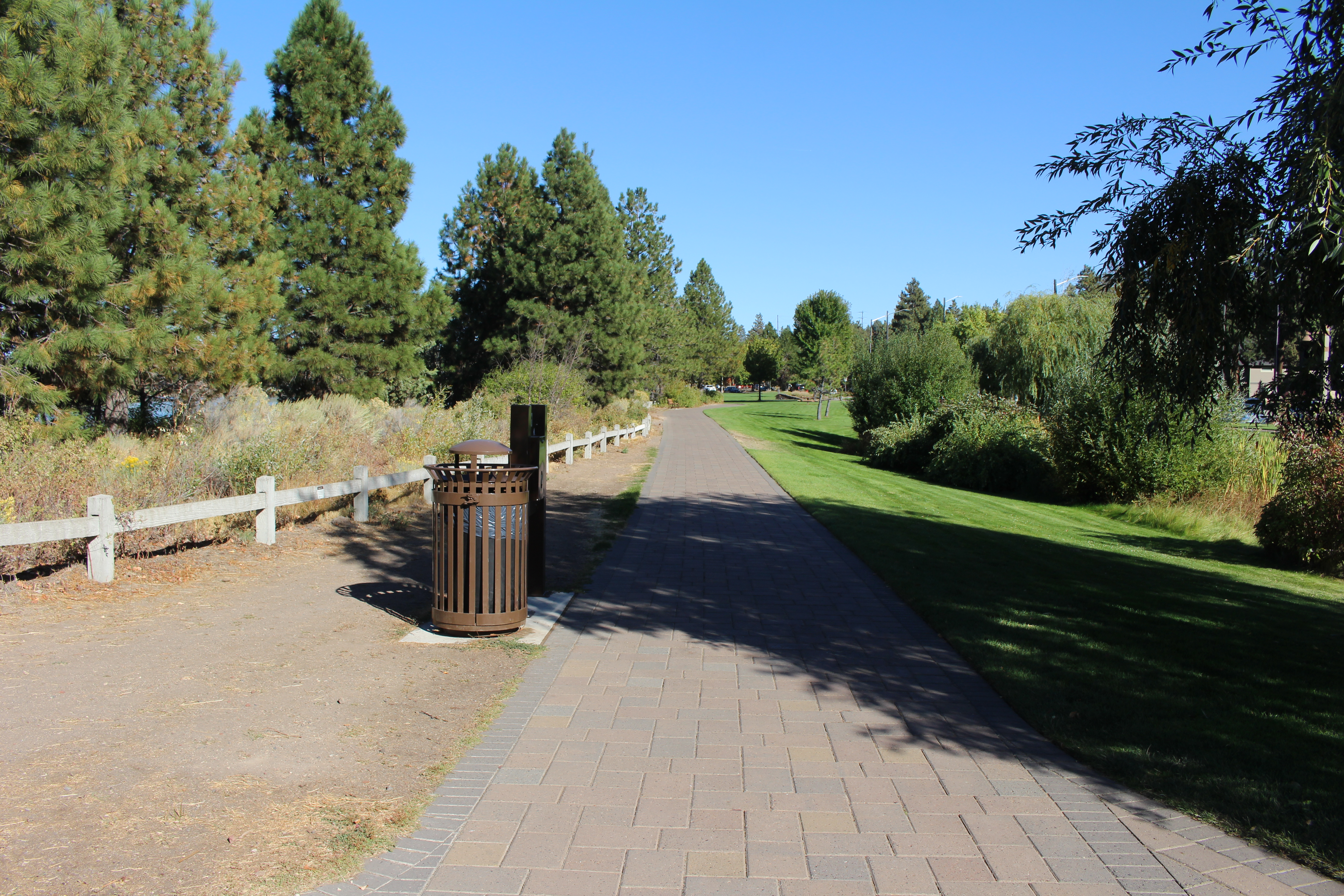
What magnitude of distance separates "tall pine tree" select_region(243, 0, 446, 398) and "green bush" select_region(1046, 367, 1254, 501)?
16.9 metres

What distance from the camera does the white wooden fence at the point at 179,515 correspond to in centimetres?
752

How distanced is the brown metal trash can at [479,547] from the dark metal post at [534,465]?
0.95 m

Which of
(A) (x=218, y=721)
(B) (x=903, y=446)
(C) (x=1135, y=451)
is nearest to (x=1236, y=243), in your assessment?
(A) (x=218, y=721)

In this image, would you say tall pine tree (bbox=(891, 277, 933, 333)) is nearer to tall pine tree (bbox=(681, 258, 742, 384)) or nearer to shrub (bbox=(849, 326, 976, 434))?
tall pine tree (bbox=(681, 258, 742, 384))

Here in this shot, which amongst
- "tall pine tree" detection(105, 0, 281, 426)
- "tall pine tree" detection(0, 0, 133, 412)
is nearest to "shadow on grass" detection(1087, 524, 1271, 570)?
"tall pine tree" detection(105, 0, 281, 426)

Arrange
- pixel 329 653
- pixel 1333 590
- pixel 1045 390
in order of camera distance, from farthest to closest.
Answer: pixel 1045 390
pixel 1333 590
pixel 329 653

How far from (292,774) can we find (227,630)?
10.0ft

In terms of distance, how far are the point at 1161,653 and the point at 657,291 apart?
62.9m

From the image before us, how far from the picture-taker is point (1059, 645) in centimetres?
704

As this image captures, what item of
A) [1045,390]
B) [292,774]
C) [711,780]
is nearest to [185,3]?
[292,774]

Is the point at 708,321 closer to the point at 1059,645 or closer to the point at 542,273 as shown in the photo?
the point at 542,273

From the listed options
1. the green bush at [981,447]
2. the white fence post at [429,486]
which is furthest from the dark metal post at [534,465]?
the green bush at [981,447]

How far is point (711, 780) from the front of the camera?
14.6 feet

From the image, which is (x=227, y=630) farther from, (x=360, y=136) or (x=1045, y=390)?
(x=1045, y=390)
